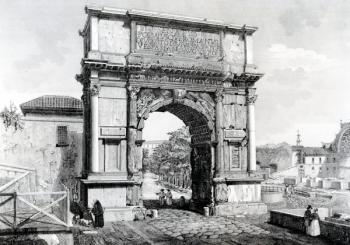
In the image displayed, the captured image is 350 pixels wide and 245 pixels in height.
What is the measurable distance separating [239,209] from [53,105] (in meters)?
14.1

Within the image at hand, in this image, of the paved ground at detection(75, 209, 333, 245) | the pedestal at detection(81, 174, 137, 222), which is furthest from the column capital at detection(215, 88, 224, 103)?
the pedestal at detection(81, 174, 137, 222)

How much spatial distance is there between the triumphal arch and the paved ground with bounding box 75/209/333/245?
1428 millimetres

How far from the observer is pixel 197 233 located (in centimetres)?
1266

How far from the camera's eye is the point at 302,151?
60219mm

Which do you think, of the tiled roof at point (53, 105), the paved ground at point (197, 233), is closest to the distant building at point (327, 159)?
the tiled roof at point (53, 105)

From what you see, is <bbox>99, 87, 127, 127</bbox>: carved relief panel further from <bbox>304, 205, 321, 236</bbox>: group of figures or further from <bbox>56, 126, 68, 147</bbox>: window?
<bbox>56, 126, 68, 147</bbox>: window

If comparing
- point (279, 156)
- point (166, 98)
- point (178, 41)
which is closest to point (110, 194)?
point (166, 98)

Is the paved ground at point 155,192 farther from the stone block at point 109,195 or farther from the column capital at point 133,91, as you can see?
the column capital at point 133,91

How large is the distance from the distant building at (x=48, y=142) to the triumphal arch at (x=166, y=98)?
7.33 meters

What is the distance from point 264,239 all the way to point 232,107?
24.1 feet

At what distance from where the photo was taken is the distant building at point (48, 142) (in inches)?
907

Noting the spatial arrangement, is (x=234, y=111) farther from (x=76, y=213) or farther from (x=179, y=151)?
(x=179, y=151)

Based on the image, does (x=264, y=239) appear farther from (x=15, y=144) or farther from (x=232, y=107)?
(x=15, y=144)

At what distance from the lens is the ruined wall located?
23.0 metres
